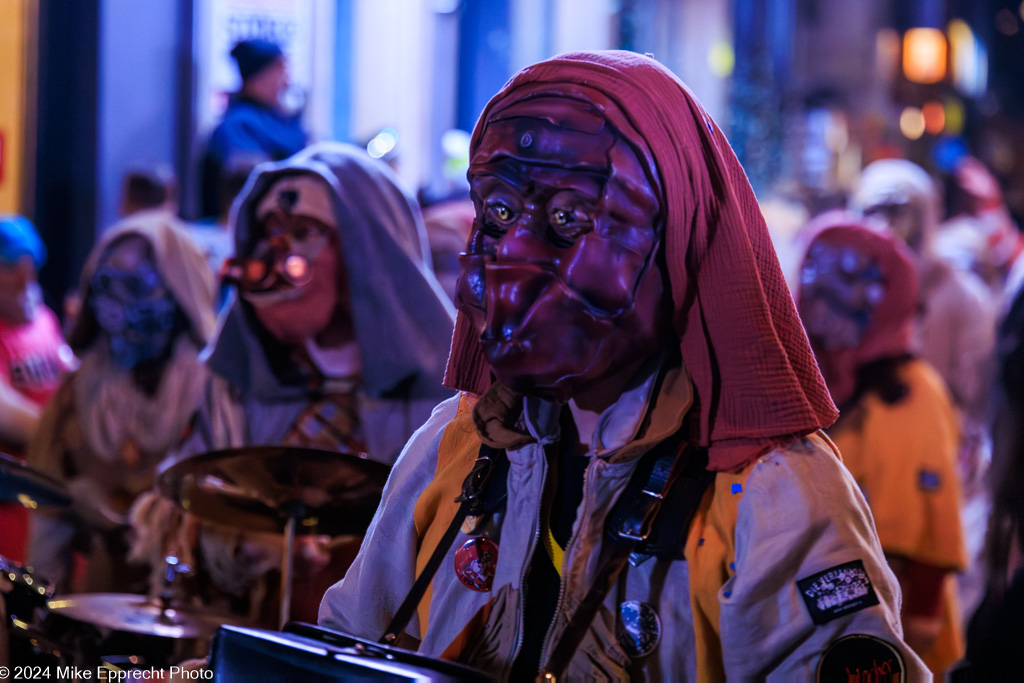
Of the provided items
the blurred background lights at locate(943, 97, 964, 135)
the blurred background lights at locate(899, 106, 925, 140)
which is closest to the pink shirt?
the blurred background lights at locate(899, 106, 925, 140)

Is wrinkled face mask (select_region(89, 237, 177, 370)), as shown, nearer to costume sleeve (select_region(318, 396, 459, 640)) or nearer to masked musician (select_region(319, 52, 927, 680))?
costume sleeve (select_region(318, 396, 459, 640))

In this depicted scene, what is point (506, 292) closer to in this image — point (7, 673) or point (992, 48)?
point (7, 673)

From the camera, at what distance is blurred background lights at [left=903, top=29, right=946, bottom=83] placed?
960 inches

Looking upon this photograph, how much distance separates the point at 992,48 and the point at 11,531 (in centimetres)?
3423

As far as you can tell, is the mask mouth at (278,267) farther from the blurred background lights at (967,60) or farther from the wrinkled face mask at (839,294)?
the blurred background lights at (967,60)

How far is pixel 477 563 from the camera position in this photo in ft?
5.77

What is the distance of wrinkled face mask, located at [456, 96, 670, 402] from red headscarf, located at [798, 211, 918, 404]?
2.72 metres

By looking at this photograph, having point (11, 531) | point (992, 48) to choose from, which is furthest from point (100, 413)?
point (992, 48)

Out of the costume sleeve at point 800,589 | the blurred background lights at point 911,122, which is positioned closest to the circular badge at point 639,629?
the costume sleeve at point 800,589

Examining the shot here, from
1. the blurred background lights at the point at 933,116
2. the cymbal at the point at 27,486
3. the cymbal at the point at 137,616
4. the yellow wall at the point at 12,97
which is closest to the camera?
the cymbal at the point at 27,486

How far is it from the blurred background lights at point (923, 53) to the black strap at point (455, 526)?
2488 cm

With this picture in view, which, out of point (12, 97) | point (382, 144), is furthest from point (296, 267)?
point (12, 97)

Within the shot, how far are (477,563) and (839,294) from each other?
2.89 meters

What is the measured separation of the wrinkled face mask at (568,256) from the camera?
1587mm
